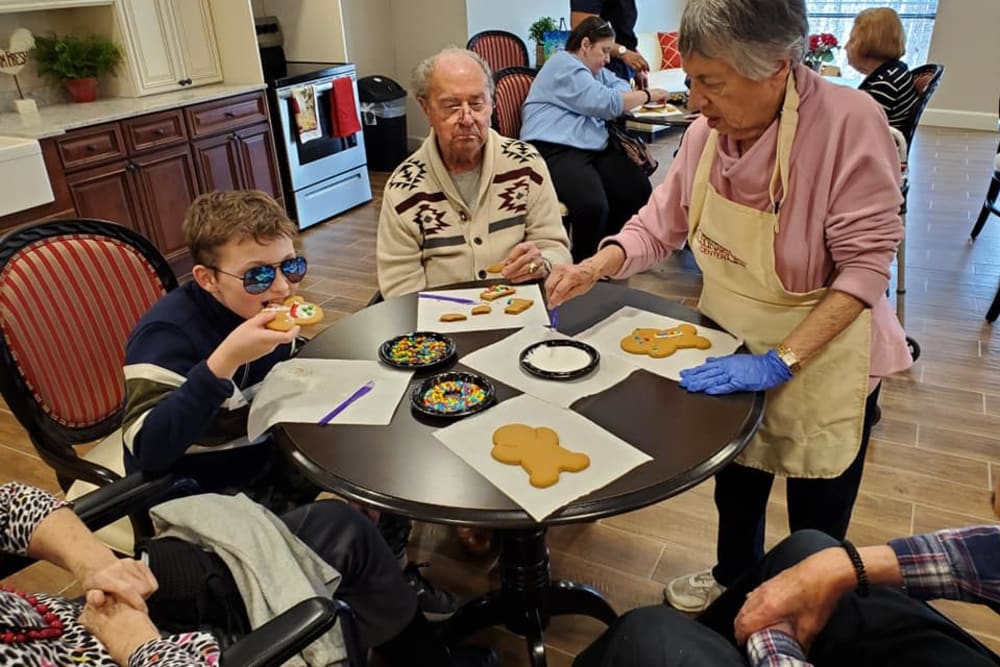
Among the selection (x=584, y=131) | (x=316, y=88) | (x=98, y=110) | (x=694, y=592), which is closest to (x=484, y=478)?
(x=694, y=592)

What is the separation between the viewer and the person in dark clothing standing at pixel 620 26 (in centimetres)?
385

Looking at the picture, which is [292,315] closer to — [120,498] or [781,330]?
[120,498]

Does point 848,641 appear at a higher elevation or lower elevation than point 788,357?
lower

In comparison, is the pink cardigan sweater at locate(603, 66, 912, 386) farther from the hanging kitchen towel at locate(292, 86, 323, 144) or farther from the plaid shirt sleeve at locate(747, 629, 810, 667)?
the hanging kitchen towel at locate(292, 86, 323, 144)

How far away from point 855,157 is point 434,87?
1.09 m

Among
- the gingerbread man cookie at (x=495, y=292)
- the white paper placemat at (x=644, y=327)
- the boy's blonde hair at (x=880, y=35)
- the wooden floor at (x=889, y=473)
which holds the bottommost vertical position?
the wooden floor at (x=889, y=473)

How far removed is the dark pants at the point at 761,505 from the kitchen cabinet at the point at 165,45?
147 inches

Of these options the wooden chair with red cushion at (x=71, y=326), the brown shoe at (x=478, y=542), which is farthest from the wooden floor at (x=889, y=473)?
the wooden chair with red cushion at (x=71, y=326)

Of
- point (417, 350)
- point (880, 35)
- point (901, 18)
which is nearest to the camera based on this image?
point (417, 350)

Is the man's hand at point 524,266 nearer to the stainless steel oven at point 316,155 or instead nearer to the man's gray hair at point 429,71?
the man's gray hair at point 429,71

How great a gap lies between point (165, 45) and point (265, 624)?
395cm

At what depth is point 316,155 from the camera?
464cm

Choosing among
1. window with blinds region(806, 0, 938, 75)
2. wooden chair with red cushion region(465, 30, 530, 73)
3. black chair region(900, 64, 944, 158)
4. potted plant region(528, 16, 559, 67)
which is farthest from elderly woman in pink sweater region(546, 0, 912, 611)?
window with blinds region(806, 0, 938, 75)

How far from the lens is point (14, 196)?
2.97 metres
